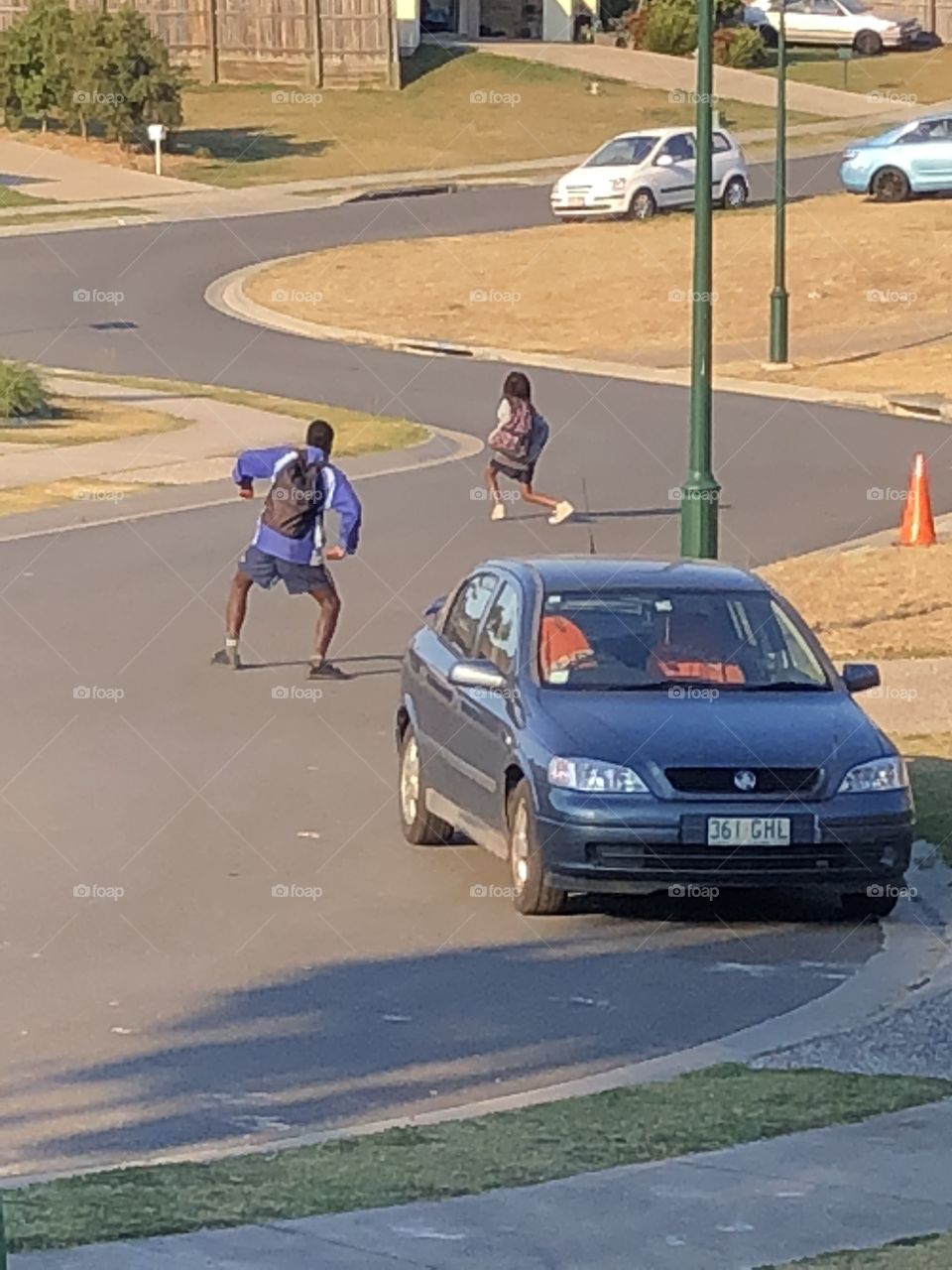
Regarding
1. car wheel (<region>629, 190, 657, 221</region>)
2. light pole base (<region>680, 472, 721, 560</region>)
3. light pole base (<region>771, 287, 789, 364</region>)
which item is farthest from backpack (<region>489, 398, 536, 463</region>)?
car wheel (<region>629, 190, 657, 221</region>)

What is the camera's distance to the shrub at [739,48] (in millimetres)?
68688

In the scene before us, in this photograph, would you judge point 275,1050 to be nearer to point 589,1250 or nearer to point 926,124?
point 589,1250

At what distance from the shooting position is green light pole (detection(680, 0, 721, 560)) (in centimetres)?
1616

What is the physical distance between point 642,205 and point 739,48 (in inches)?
991

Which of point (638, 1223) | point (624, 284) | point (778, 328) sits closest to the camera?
point (638, 1223)

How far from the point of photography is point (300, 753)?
14.4m

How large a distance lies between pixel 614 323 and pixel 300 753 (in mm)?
23359

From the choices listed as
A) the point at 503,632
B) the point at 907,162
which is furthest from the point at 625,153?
the point at 503,632

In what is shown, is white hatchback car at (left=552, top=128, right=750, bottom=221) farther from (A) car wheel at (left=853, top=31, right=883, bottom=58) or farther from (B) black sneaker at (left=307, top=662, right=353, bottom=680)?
(B) black sneaker at (left=307, top=662, right=353, bottom=680)

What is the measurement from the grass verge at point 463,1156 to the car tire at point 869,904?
8.03ft

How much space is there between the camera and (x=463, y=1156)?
24.8 ft

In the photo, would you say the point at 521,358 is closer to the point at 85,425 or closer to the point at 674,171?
the point at 85,425

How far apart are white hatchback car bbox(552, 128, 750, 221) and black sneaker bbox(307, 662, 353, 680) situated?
29.2 m

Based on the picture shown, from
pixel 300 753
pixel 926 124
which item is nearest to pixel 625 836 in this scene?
pixel 300 753
